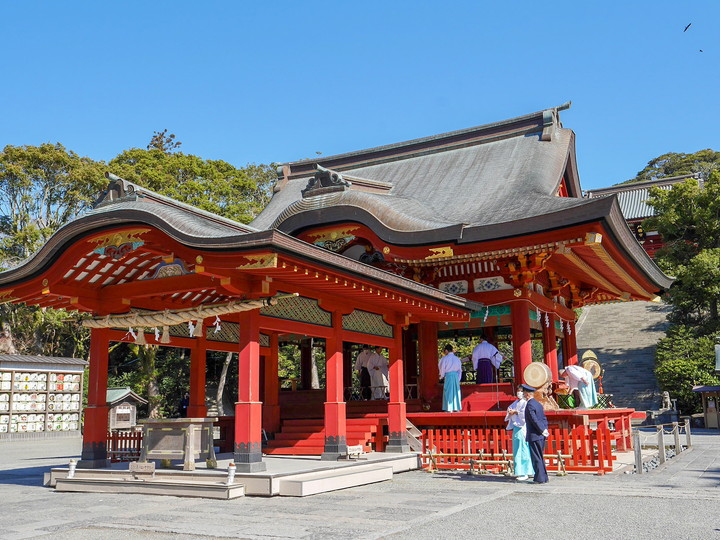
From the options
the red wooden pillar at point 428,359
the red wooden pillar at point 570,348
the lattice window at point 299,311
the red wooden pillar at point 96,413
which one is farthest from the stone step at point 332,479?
the red wooden pillar at point 570,348

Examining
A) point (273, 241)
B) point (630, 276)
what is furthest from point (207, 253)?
point (630, 276)

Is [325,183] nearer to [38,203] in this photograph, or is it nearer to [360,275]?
[360,275]

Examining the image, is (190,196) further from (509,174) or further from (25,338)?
(509,174)

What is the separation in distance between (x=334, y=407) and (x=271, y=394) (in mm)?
3526

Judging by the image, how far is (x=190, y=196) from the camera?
92.5 feet

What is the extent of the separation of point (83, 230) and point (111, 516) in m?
3.97

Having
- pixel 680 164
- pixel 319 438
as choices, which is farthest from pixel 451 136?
pixel 680 164

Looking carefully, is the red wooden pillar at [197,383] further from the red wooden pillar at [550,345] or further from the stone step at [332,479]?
the red wooden pillar at [550,345]

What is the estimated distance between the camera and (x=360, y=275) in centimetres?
992

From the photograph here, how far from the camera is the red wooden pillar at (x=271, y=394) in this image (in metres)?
13.8

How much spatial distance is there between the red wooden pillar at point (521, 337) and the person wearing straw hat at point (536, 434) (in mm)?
3677

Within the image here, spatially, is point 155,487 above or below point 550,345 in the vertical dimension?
below

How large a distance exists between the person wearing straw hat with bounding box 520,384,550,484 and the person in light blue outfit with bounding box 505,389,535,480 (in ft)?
0.91

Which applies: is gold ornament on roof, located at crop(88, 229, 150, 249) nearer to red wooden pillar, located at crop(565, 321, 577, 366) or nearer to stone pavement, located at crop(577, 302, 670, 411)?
red wooden pillar, located at crop(565, 321, 577, 366)
